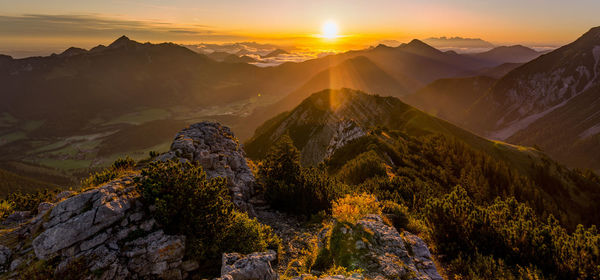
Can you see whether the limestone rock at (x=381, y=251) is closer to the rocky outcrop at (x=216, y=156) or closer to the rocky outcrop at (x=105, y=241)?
the rocky outcrop at (x=105, y=241)

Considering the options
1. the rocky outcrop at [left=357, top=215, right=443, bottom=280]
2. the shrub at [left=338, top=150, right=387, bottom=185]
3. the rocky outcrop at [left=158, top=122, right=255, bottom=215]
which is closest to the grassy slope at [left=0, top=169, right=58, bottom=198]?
Answer: the rocky outcrop at [left=158, top=122, right=255, bottom=215]

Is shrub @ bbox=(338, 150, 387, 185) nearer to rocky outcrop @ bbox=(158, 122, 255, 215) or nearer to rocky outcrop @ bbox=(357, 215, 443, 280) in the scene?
rocky outcrop @ bbox=(158, 122, 255, 215)

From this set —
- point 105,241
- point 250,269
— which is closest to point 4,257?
point 105,241

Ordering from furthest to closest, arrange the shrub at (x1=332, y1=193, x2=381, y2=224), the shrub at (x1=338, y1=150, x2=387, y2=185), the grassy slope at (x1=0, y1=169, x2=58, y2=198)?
1. the grassy slope at (x1=0, y1=169, x2=58, y2=198)
2. the shrub at (x1=338, y1=150, x2=387, y2=185)
3. the shrub at (x1=332, y1=193, x2=381, y2=224)

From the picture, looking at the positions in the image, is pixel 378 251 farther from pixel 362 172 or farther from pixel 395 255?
pixel 362 172

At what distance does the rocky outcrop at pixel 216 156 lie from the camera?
1823 centimetres

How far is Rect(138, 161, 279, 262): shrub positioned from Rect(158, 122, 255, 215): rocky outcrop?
4961 millimetres

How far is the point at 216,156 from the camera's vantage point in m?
20.8

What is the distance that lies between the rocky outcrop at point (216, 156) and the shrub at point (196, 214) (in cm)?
496

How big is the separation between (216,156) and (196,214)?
10220 mm

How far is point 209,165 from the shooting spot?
1956cm

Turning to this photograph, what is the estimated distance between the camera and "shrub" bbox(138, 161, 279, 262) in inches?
418

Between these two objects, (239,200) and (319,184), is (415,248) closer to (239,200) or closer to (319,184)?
(319,184)

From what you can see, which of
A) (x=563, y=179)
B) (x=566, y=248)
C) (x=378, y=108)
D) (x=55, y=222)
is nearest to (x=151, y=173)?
(x=55, y=222)
